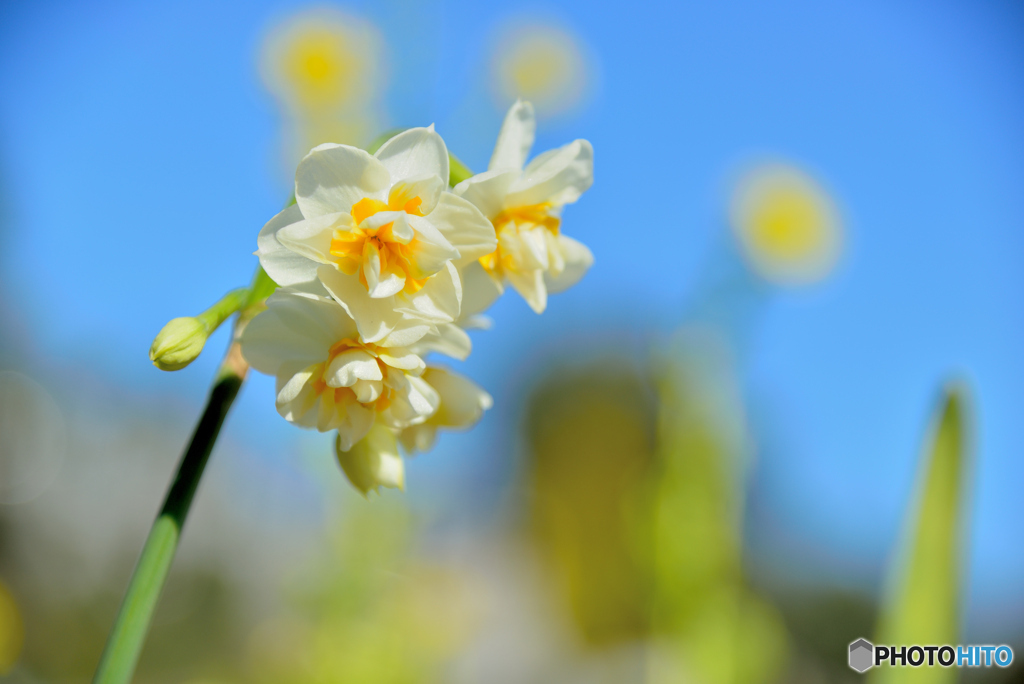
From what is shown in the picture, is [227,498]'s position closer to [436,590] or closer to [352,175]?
[436,590]

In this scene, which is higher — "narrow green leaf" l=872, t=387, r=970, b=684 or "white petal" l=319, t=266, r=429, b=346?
"white petal" l=319, t=266, r=429, b=346

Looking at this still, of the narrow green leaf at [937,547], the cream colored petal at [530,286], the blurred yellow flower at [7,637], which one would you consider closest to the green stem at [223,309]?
the cream colored petal at [530,286]

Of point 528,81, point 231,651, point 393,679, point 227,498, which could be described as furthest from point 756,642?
point 227,498

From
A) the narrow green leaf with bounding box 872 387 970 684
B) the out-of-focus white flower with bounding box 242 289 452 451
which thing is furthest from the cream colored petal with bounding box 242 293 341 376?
the narrow green leaf with bounding box 872 387 970 684

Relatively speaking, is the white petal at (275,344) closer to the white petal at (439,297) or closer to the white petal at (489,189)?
the white petal at (439,297)

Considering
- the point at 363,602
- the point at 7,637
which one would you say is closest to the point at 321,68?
the point at 363,602

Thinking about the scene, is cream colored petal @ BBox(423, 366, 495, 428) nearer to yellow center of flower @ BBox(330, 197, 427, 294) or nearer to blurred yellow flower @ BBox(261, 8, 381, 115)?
yellow center of flower @ BBox(330, 197, 427, 294)

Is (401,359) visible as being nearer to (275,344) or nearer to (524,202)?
(275,344)
